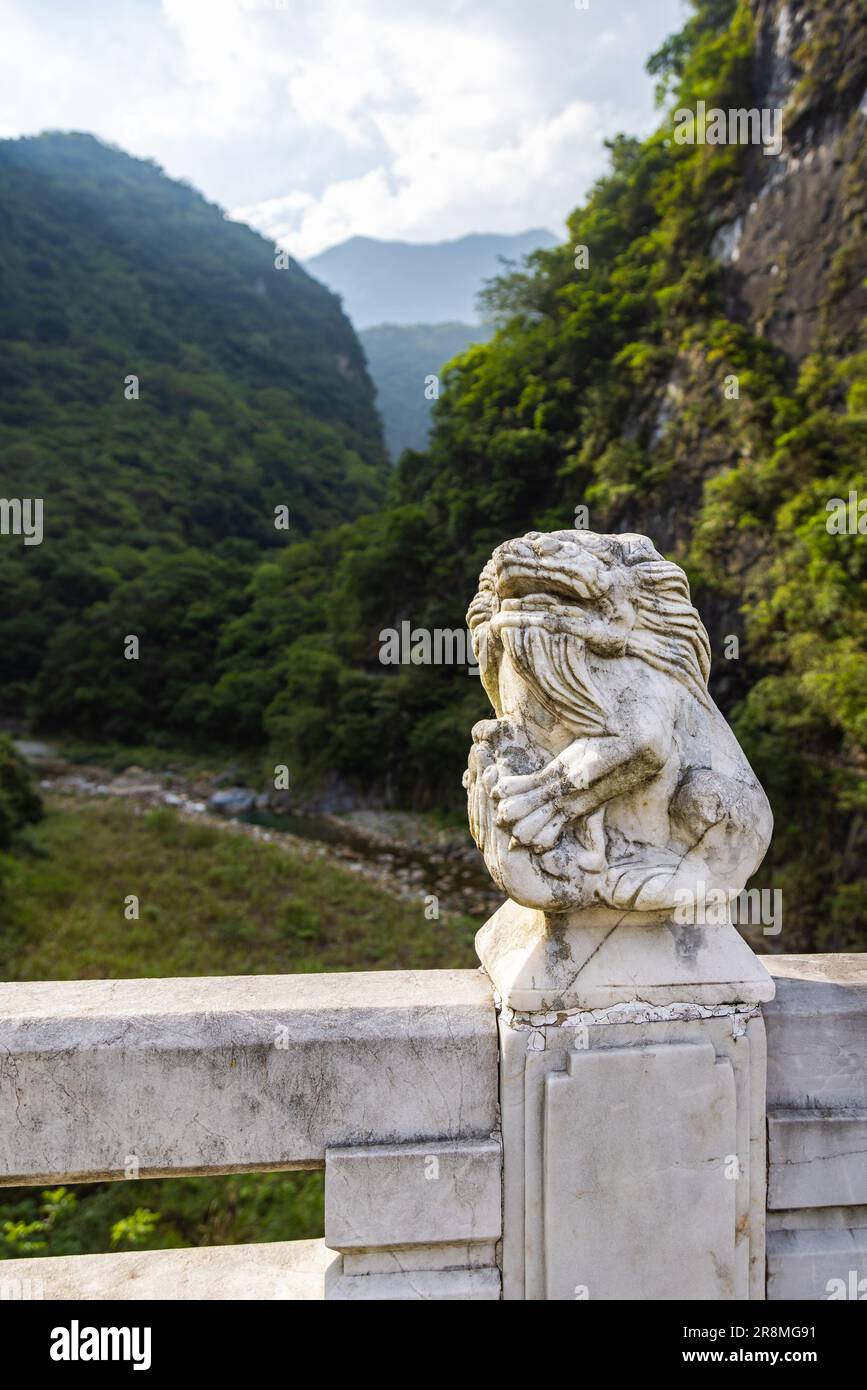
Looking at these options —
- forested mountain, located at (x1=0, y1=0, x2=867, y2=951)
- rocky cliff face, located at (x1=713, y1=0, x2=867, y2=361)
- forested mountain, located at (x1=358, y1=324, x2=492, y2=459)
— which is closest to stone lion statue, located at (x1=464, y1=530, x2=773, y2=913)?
forested mountain, located at (x1=0, y1=0, x2=867, y2=951)

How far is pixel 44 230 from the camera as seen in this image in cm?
5312

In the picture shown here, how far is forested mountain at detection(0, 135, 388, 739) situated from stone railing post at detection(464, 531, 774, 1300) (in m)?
18.5

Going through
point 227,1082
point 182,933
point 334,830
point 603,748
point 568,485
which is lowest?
point 182,933

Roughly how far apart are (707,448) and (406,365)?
78.9 m

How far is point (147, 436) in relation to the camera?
42.3 m

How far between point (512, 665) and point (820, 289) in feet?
58.4

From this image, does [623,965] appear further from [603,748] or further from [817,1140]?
[817,1140]

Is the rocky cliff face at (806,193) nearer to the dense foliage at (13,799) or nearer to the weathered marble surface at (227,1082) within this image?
the dense foliage at (13,799)

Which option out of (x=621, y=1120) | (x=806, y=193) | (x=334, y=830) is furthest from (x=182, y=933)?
(x=806, y=193)

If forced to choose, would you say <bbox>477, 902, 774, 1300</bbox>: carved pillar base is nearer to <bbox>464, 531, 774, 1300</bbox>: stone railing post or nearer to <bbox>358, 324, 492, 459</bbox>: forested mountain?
<bbox>464, 531, 774, 1300</bbox>: stone railing post

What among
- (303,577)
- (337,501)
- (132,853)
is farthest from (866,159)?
(337,501)

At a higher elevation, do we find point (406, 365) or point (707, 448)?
point (406, 365)

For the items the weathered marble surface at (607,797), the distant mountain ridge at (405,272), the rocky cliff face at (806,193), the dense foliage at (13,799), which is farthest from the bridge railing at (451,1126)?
the distant mountain ridge at (405,272)

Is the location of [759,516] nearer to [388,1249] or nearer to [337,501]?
[388,1249]
